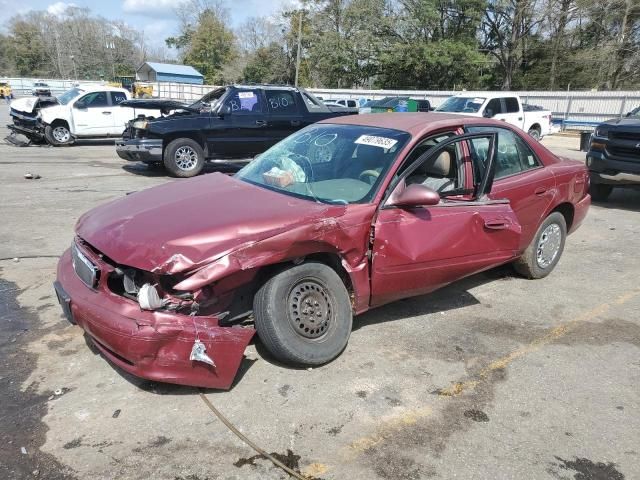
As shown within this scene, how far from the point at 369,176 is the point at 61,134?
572 inches

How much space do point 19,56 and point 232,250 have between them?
106 m

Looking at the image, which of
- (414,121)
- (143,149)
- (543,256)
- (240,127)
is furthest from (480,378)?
(143,149)

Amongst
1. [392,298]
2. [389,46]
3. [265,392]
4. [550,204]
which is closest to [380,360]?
[392,298]

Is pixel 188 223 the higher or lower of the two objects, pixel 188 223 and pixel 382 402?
the higher

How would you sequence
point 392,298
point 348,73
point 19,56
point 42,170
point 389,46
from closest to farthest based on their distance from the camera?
point 392,298
point 42,170
point 389,46
point 348,73
point 19,56

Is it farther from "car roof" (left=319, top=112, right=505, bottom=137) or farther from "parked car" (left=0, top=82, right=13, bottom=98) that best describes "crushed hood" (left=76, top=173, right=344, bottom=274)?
"parked car" (left=0, top=82, right=13, bottom=98)

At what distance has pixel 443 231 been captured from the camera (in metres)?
3.71

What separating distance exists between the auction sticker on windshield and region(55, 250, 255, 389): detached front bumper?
68.3 inches

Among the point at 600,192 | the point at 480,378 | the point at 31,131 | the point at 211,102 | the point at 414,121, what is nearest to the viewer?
the point at 480,378

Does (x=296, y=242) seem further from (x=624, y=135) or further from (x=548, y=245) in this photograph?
(x=624, y=135)

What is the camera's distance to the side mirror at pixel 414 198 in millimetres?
3436

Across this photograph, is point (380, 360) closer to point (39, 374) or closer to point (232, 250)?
point (232, 250)

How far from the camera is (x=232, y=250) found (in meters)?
2.89

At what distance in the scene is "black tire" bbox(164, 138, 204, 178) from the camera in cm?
1030
